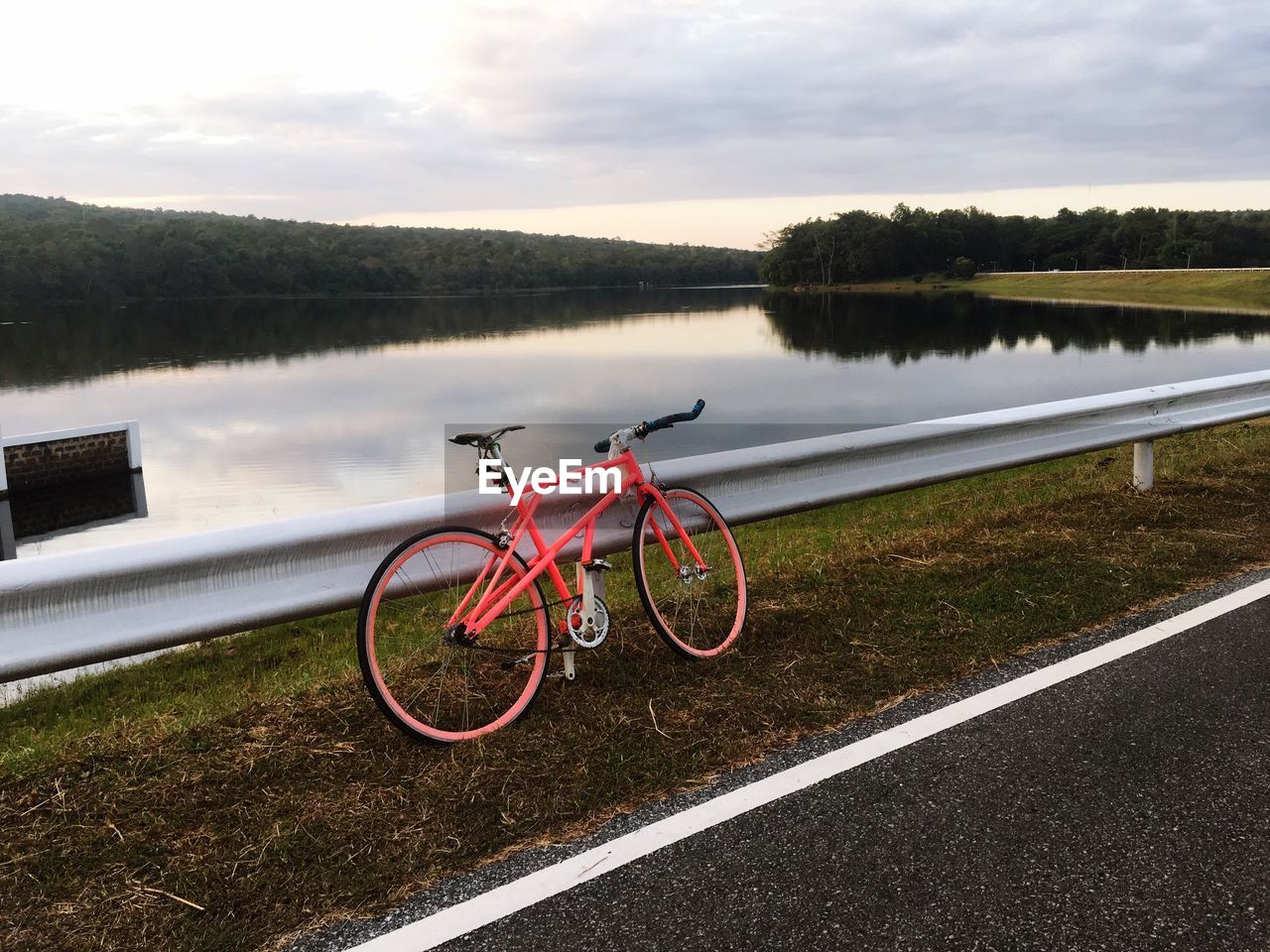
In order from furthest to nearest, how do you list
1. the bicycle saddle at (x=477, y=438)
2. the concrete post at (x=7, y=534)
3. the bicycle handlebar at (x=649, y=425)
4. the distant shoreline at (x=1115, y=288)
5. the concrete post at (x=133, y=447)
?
1. the distant shoreline at (x=1115, y=288)
2. the concrete post at (x=133, y=447)
3. the concrete post at (x=7, y=534)
4. the bicycle handlebar at (x=649, y=425)
5. the bicycle saddle at (x=477, y=438)

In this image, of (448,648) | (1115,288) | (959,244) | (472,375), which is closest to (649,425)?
(448,648)

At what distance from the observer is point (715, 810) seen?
2.82 metres

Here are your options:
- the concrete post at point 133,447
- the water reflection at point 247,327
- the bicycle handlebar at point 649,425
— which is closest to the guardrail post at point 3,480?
the concrete post at point 133,447

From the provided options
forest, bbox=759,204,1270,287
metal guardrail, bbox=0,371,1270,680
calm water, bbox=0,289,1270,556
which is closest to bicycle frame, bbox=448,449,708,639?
metal guardrail, bbox=0,371,1270,680

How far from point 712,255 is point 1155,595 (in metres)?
154

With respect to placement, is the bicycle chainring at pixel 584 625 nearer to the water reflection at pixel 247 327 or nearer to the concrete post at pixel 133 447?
the concrete post at pixel 133 447

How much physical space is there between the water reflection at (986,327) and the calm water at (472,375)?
1.53ft

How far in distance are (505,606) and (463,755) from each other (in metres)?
0.53

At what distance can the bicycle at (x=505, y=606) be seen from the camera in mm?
3381

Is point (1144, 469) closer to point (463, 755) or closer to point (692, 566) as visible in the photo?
point (692, 566)

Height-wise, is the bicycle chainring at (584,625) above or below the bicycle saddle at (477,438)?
below

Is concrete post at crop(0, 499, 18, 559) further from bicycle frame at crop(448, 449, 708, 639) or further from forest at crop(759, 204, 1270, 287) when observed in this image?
forest at crop(759, 204, 1270, 287)

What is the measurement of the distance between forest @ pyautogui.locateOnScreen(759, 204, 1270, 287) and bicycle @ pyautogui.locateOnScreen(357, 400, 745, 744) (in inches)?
6494

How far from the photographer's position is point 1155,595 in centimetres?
473
